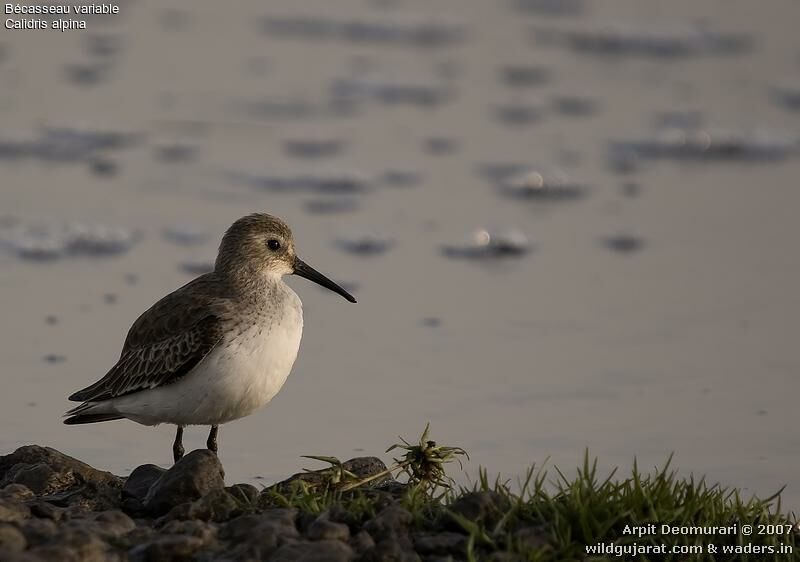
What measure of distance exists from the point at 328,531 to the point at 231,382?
4.67 feet

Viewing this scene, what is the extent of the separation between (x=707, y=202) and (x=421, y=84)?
12.5ft

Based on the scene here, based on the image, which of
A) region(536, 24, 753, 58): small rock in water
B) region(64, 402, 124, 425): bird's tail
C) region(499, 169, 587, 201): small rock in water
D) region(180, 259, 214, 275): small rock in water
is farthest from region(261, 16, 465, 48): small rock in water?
region(64, 402, 124, 425): bird's tail

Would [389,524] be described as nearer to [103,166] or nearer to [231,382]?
[231,382]

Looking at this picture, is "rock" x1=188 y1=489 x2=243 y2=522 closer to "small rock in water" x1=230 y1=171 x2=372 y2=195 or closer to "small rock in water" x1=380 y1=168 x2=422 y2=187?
"small rock in water" x1=230 y1=171 x2=372 y2=195

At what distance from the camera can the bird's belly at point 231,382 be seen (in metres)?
7.42

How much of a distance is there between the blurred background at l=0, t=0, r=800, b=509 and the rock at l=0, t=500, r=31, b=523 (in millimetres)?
1435

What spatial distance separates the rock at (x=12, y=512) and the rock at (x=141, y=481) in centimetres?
56

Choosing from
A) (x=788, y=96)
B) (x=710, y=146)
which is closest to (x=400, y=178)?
(x=710, y=146)

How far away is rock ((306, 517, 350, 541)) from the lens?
20.2 ft

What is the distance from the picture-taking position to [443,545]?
246 inches

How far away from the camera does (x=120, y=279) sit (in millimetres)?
10484

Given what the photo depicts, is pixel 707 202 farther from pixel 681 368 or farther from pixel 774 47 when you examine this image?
pixel 774 47

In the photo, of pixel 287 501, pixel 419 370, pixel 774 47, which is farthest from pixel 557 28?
pixel 287 501

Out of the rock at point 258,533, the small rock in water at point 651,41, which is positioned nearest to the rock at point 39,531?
the rock at point 258,533
